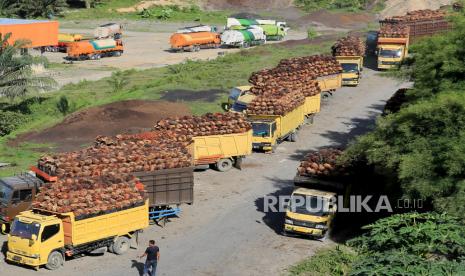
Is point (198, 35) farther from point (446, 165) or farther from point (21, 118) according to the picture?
point (446, 165)

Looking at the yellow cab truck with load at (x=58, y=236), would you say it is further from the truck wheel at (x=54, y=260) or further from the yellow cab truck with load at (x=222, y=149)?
the yellow cab truck with load at (x=222, y=149)

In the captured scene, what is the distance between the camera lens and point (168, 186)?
100ft

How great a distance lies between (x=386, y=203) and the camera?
96.9 feet

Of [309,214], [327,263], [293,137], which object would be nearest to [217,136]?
[293,137]

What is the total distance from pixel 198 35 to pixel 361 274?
68977 mm

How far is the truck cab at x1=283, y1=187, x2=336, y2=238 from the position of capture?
2861 centimetres

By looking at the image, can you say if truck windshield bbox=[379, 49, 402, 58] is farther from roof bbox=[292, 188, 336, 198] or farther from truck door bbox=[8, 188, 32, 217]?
truck door bbox=[8, 188, 32, 217]

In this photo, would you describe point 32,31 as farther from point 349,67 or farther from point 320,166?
point 320,166

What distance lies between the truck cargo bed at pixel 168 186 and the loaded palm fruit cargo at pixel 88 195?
186 cm

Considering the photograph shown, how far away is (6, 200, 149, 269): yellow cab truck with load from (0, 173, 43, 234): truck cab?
219 cm

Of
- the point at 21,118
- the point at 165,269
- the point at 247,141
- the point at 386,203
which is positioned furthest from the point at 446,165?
the point at 21,118

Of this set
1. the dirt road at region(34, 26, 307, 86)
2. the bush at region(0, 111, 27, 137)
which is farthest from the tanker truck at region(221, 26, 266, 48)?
the bush at region(0, 111, 27, 137)

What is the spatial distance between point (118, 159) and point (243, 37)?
58223mm

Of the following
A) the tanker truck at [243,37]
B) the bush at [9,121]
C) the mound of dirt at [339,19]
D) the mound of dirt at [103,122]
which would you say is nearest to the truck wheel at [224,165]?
the mound of dirt at [103,122]
